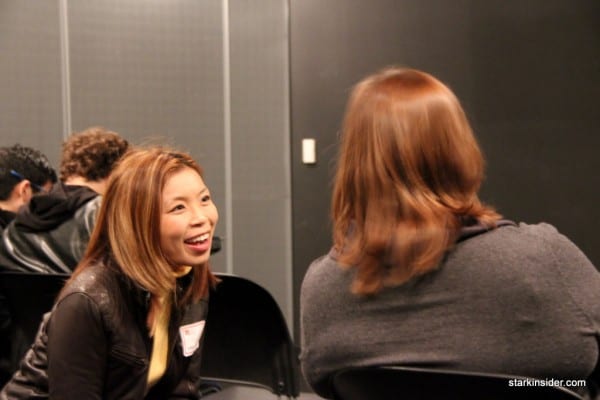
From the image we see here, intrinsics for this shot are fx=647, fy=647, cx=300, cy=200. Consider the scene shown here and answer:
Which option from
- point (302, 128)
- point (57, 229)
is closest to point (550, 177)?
point (302, 128)

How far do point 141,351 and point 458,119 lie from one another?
84cm

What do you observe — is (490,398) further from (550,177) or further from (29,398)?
(550,177)

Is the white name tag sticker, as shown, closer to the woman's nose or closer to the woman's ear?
the woman's nose

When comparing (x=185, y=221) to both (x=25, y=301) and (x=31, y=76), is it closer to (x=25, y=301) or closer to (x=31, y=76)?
(x=25, y=301)

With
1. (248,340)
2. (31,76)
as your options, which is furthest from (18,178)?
(31,76)

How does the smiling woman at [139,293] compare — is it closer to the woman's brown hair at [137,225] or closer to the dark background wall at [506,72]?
the woman's brown hair at [137,225]

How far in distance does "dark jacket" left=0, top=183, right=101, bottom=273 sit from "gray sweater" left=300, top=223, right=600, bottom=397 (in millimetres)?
1307

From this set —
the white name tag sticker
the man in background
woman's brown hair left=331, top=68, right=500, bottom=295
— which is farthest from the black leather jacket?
the man in background

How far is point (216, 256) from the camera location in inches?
154

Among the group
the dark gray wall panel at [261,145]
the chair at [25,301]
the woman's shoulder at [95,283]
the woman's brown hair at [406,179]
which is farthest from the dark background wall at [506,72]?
the woman's brown hair at [406,179]

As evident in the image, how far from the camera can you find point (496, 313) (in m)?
1.02

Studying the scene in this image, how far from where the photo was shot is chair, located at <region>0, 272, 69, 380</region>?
1.82 metres

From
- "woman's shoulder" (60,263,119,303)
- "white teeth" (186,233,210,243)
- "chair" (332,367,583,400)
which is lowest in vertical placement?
"chair" (332,367,583,400)

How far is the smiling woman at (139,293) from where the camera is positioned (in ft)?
4.37
